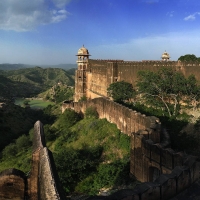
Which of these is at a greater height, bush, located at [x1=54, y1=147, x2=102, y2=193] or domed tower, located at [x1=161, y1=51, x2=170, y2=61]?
domed tower, located at [x1=161, y1=51, x2=170, y2=61]

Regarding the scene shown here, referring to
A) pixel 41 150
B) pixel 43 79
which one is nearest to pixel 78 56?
pixel 41 150

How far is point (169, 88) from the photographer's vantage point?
19938 mm

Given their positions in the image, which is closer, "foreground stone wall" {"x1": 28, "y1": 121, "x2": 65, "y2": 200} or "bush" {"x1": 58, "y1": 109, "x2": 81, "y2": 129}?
"foreground stone wall" {"x1": 28, "y1": 121, "x2": 65, "y2": 200}

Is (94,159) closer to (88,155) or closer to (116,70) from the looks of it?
(88,155)

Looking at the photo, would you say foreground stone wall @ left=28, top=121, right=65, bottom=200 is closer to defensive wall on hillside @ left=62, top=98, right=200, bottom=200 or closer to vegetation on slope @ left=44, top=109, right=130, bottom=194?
defensive wall on hillside @ left=62, top=98, right=200, bottom=200

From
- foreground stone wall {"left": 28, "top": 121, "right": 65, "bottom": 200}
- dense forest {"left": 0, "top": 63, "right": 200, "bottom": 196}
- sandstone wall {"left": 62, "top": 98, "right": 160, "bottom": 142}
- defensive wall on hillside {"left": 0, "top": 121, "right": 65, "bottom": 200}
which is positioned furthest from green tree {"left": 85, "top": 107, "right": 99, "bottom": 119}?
defensive wall on hillside {"left": 0, "top": 121, "right": 65, "bottom": 200}

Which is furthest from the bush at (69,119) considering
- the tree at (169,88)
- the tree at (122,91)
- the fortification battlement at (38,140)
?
the fortification battlement at (38,140)

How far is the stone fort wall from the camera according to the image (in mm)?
22172

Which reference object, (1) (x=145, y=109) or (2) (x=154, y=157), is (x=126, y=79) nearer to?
(1) (x=145, y=109)

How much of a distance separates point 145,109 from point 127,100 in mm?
5289

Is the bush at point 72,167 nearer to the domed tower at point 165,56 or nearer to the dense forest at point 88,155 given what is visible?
the dense forest at point 88,155

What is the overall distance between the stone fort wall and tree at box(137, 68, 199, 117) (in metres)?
1.33

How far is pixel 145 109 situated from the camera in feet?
68.6

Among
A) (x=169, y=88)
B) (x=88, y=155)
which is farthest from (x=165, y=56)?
(x=88, y=155)
